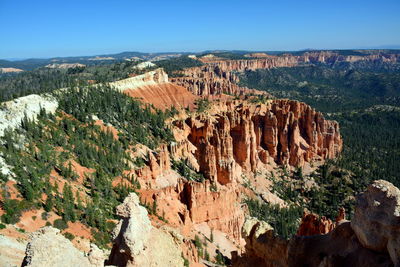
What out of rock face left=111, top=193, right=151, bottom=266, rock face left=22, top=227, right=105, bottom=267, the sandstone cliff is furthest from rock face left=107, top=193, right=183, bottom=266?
the sandstone cliff

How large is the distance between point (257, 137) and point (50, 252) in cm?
6652

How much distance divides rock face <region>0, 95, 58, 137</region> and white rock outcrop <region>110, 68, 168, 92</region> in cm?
2974

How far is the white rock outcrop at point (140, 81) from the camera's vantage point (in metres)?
91.4

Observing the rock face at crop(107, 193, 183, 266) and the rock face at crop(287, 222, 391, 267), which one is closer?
the rock face at crop(287, 222, 391, 267)

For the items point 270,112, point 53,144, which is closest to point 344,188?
point 270,112

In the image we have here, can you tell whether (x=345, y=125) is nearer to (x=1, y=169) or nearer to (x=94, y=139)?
(x=94, y=139)

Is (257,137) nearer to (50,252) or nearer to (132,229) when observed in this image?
(132,229)

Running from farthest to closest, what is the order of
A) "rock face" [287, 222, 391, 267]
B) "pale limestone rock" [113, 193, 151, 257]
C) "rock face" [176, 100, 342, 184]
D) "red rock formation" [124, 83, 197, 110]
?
"red rock formation" [124, 83, 197, 110]
"rock face" [176, 100, 342, 184]
"pale limestone rock" [113, 193, 151, 257]
"rock face" [287, 222, 391, 267]

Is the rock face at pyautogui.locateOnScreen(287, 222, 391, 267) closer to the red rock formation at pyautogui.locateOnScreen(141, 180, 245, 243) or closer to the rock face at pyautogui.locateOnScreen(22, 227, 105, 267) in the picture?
the rock face at pyautogui.locateOnScreen(22, 227, 105, 267)

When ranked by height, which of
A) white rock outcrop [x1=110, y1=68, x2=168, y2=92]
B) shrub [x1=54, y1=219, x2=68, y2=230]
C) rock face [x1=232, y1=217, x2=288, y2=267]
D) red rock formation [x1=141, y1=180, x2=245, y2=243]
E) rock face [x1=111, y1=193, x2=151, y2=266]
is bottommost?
red rock formation [x1=141, y1=180, x2=245, y2=243]

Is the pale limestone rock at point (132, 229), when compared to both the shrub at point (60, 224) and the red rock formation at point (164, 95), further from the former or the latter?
the red rock formation at point (164, 95)

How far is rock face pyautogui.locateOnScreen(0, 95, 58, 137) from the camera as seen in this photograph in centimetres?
4439

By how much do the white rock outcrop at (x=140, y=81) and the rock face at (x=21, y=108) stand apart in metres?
29.7

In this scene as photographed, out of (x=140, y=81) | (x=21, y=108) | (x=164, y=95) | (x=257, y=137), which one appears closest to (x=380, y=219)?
(x=21, y=108)
